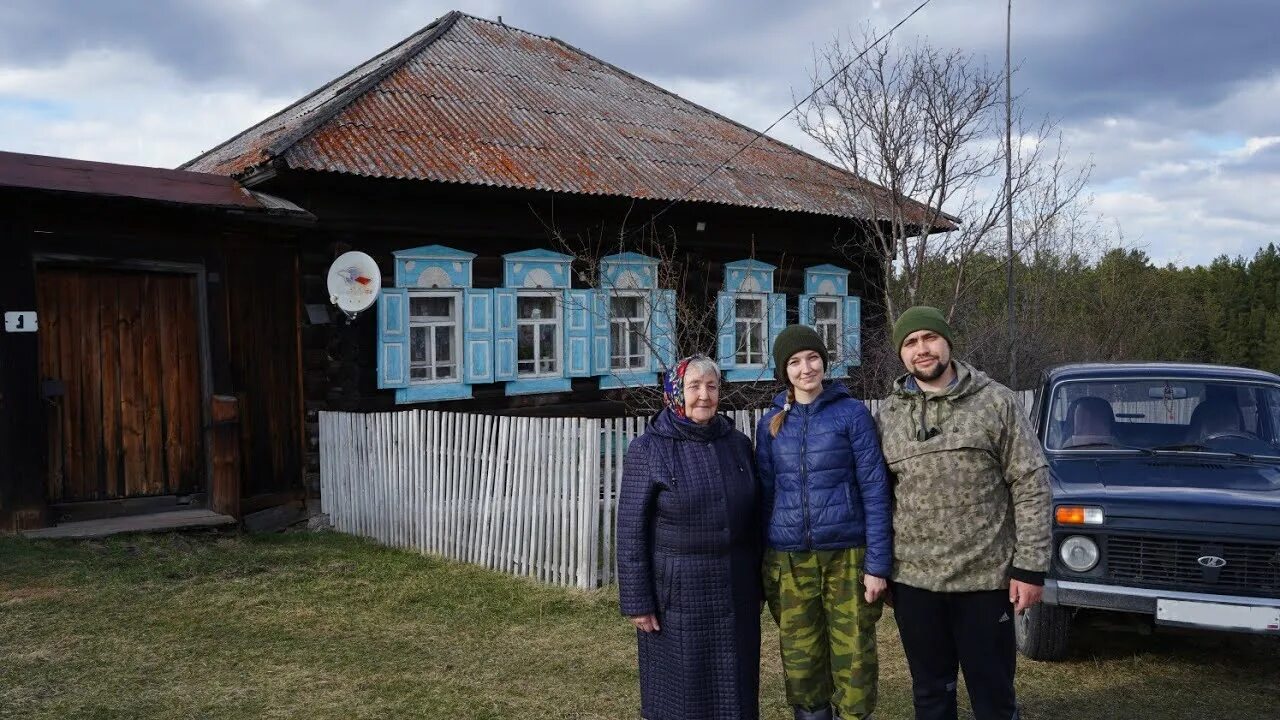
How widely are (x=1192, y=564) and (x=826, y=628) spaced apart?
2.14 meters

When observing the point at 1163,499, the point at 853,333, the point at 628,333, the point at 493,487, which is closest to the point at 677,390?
the point at 1163,499

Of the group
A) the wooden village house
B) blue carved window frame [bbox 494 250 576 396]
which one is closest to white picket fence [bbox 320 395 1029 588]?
the wooden village house

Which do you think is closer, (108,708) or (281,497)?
(108,708)

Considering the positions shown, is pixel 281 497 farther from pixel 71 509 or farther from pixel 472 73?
pixel 472 73

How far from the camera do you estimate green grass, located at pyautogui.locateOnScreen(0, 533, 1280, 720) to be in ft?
14.2

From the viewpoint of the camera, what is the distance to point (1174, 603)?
4250 mm

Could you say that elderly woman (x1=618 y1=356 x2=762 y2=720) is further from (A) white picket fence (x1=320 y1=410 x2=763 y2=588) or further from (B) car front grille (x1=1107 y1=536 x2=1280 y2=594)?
(A) white picket fence (x1=320 y1=410 x2=763 y2=588)

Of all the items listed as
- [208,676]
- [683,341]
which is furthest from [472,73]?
[208,676]

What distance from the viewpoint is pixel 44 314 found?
Result: 7.57 metres

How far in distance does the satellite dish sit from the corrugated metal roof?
80cm

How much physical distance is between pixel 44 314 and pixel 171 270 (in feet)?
3.25

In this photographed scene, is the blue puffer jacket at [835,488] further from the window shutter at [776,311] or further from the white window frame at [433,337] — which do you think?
the window shutter at [776,311]

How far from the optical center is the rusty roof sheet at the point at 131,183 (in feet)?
23.8

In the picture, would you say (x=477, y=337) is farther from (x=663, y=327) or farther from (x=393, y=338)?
(x=663, y=327)
